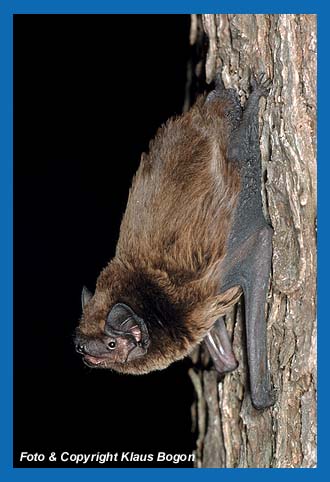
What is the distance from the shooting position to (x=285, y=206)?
3.29 metres

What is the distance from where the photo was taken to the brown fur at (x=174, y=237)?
3109mm

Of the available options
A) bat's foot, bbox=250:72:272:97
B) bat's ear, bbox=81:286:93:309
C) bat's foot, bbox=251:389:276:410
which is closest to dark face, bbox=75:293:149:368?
bat's ear, bbox=81:286:93:309

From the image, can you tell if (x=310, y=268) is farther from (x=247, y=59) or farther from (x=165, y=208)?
(x=247, y=59)

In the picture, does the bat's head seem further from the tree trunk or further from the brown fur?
the tree trunk

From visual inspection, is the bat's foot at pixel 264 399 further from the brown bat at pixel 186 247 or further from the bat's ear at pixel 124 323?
the bat's ear at pixel 124 323

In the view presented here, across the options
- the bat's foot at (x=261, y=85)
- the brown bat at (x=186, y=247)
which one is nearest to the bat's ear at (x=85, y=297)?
the brown bat at (x=186, y=247)

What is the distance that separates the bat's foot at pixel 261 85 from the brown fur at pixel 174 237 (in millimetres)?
199

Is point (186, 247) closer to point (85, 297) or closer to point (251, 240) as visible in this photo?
point (251, 240)

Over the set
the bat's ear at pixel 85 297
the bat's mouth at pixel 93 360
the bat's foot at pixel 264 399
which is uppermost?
the bat's ear at pixel 85 297

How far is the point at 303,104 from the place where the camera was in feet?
10.5

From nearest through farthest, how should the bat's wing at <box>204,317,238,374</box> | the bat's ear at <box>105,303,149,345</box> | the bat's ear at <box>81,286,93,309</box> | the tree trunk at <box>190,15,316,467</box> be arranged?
the bat's ear at <box>105,303,149,345</box>
the tree trunk at <box>190,15,316,467</box>
the bat's ear at <box>81,286,93,309</box>
the bat's wing at <box>204,317,238,374</box>

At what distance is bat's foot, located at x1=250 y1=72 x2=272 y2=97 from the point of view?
323cm

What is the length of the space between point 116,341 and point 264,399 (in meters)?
0.85

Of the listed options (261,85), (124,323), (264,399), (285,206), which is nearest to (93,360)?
(124,323)
